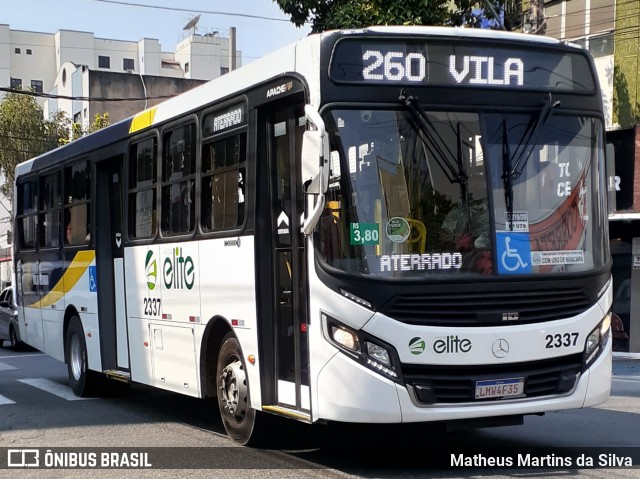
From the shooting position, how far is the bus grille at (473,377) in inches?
273

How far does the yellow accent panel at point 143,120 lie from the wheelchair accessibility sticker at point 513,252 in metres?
4.76

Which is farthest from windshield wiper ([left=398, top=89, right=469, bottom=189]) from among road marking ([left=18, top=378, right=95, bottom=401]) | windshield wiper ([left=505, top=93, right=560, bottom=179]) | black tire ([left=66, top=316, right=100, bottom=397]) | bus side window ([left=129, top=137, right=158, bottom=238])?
road marking ([left=18, top=378, right=95, bottom=401])

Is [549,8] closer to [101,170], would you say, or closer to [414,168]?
[101,170]

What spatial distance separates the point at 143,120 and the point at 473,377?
542cm

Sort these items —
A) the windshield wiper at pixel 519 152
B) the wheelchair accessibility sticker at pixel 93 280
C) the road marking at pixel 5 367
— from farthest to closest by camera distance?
the road marking at pixel 5 367 < the wheelchair accessibility sticker at pixel 93 280 < the windshield wiper at pixel 519 152

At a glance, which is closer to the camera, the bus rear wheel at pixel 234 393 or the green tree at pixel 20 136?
the bus rear wheel at pixel 234 393

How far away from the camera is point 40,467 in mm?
8250

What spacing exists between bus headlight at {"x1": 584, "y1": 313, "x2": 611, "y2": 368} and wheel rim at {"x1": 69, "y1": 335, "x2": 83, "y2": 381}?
7.48 m

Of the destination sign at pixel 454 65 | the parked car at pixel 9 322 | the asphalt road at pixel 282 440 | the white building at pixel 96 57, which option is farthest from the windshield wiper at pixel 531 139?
the white building at pixel 96 57

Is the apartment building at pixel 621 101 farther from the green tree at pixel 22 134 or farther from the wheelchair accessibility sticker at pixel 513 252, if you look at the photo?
the green tree at pixel 22 134

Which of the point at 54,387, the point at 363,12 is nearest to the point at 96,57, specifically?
the point at 363,12

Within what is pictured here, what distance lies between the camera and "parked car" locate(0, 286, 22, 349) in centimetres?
2336

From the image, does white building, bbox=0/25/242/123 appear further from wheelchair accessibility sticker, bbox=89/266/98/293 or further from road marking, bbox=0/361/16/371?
wheelchair accessibility sticker, bbox=89/266/98/293

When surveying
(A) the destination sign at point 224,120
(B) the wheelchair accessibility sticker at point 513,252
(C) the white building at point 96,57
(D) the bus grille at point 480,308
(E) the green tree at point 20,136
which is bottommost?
(D) the bus grille at point 480,308
